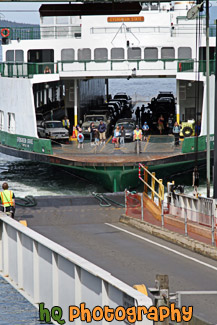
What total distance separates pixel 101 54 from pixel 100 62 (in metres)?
1.67

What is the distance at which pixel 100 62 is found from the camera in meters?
42.9

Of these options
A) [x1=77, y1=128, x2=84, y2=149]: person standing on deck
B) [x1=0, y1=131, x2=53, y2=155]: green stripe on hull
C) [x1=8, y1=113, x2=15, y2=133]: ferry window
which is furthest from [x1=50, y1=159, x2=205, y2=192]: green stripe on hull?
[x1=8, y1=113, x2=15, y2=133]: ferry window

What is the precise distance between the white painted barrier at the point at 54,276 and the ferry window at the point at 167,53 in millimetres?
30566

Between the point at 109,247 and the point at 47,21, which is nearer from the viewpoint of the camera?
the point at 109,247

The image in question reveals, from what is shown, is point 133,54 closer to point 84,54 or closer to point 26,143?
point 84,54

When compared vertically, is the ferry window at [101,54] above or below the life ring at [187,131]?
above

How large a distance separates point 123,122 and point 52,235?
22076 millimetres

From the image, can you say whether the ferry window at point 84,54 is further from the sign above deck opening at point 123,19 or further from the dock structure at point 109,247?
the dock structure at point 109,247

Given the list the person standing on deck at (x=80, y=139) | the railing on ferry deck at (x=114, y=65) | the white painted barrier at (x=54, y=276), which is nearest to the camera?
the white painted barrier at (x=54, y=276)

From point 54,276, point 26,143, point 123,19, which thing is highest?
point 123,19

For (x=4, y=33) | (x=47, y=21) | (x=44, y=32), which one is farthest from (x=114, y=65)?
(x=4, y=33)

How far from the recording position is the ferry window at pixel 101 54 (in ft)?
146

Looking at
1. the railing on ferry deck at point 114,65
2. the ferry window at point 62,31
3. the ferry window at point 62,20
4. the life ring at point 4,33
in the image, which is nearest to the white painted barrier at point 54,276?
the railing on ferry deck at point 114,65

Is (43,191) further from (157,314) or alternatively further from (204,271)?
(157,314)
